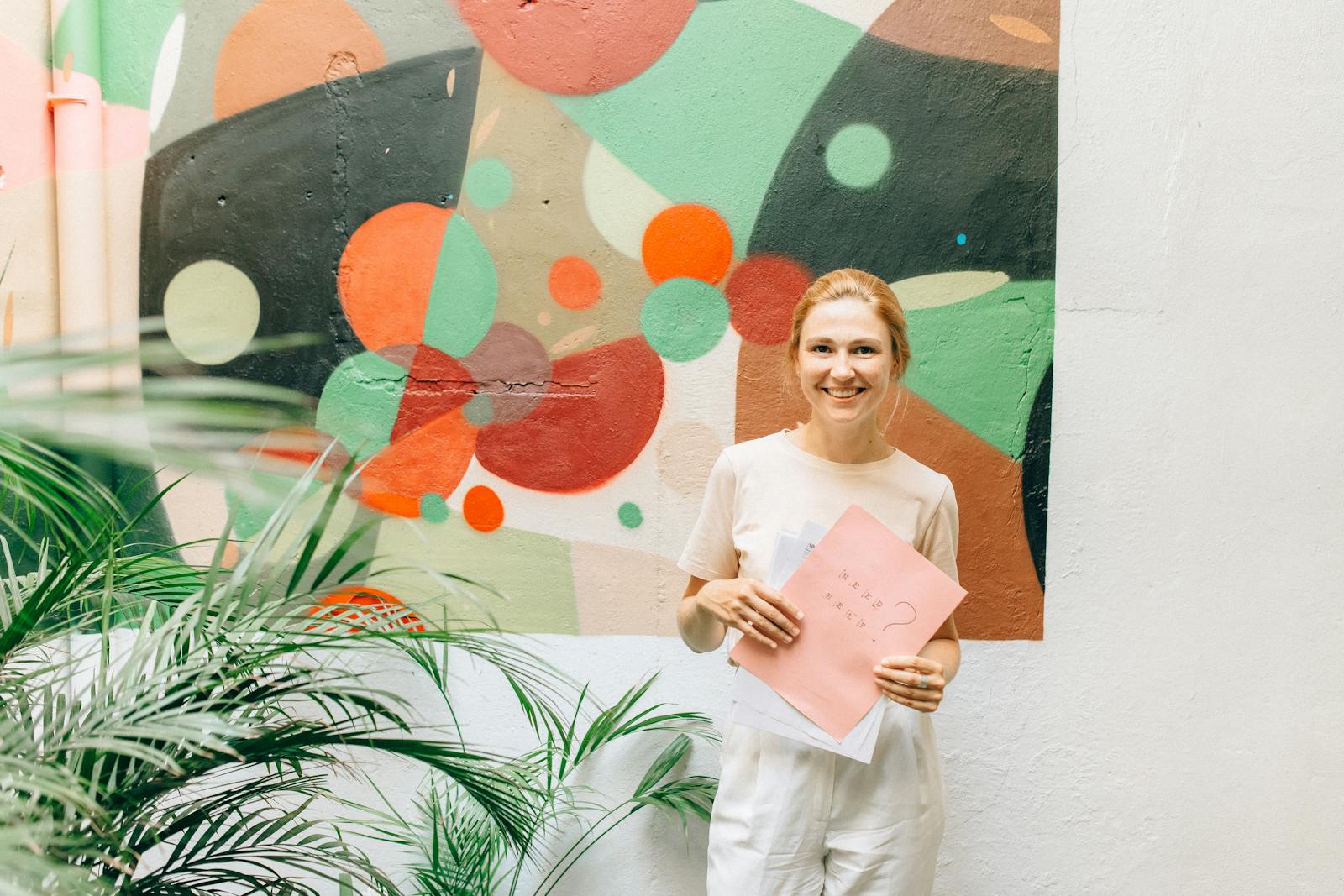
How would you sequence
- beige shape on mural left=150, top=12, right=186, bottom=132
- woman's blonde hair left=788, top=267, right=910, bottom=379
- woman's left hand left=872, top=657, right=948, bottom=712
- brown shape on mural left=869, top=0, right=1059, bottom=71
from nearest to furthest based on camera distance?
woman's left hand left=872, top=657, right=948, bottom=712, woman's blonde hair left=788, top=267, right=910, bottom=379, brown shape on mural left=869, top=0, right=1059, bottom=71, beige shape on mural left=150, top=12, right=186, bottom=132

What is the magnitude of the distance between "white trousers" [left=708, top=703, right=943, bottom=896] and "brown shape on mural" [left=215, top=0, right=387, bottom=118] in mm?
1872

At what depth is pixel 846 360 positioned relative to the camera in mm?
1646

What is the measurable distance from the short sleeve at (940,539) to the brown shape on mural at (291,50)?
5.56 ft

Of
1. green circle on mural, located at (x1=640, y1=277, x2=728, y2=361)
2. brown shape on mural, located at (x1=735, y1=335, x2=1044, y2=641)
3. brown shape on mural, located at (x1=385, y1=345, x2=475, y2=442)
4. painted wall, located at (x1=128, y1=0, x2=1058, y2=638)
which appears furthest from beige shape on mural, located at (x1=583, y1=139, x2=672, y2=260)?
brown shape on mural, located at (x1=385, y1=345, x2=475, y2=442)

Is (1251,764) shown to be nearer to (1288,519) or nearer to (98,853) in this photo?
(1288,519)

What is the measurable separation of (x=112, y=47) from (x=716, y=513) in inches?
76.4

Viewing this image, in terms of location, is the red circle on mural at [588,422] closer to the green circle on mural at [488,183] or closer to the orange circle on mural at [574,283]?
the orange circle on mural at [574,283]

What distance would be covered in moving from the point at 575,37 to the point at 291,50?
2.32 ft

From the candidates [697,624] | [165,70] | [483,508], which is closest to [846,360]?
[697,624]

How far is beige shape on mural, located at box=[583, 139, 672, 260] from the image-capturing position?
7.39 feet

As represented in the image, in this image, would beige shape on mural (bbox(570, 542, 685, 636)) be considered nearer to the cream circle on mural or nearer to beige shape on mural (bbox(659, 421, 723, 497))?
beige shape on mural (bbox(659, 421, 723, 497))

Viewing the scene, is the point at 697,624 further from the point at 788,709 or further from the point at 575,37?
the point at 575,37

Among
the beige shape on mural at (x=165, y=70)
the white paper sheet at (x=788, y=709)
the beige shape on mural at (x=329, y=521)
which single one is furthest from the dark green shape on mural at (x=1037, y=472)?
the beige shape on mural at (x=165, y=70)

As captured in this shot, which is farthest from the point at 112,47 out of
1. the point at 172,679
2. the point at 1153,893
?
the point at 1153,893
